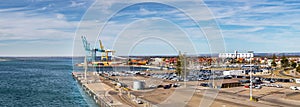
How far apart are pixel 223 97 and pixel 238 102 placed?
0.90 metres

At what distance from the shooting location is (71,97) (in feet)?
36.8

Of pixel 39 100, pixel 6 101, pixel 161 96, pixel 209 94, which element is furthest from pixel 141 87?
pixel 6 101

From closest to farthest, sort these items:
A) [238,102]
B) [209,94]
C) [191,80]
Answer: [238,102]
[209,94]
[191,80]

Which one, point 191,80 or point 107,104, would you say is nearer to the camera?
point 107,104

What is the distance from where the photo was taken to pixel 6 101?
1020 centimetres

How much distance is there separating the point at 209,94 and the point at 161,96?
1558mm

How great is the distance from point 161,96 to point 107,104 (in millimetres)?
2062

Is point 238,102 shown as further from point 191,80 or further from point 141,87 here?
point 191,80

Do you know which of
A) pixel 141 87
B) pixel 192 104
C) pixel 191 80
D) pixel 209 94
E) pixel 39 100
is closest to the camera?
pixel 192 104

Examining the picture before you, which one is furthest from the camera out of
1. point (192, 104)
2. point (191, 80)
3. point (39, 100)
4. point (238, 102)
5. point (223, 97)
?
point (191, 80)

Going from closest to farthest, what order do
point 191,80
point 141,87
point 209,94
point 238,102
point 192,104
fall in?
point 192,104, point 238,102, point 209,94, point 141,87, point 191,80

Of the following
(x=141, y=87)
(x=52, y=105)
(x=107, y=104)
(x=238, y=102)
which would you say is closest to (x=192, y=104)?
Result: (x=238, y=102)

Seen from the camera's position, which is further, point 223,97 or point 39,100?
point 39,100

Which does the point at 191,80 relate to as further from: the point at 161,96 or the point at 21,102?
the point at 21,102
